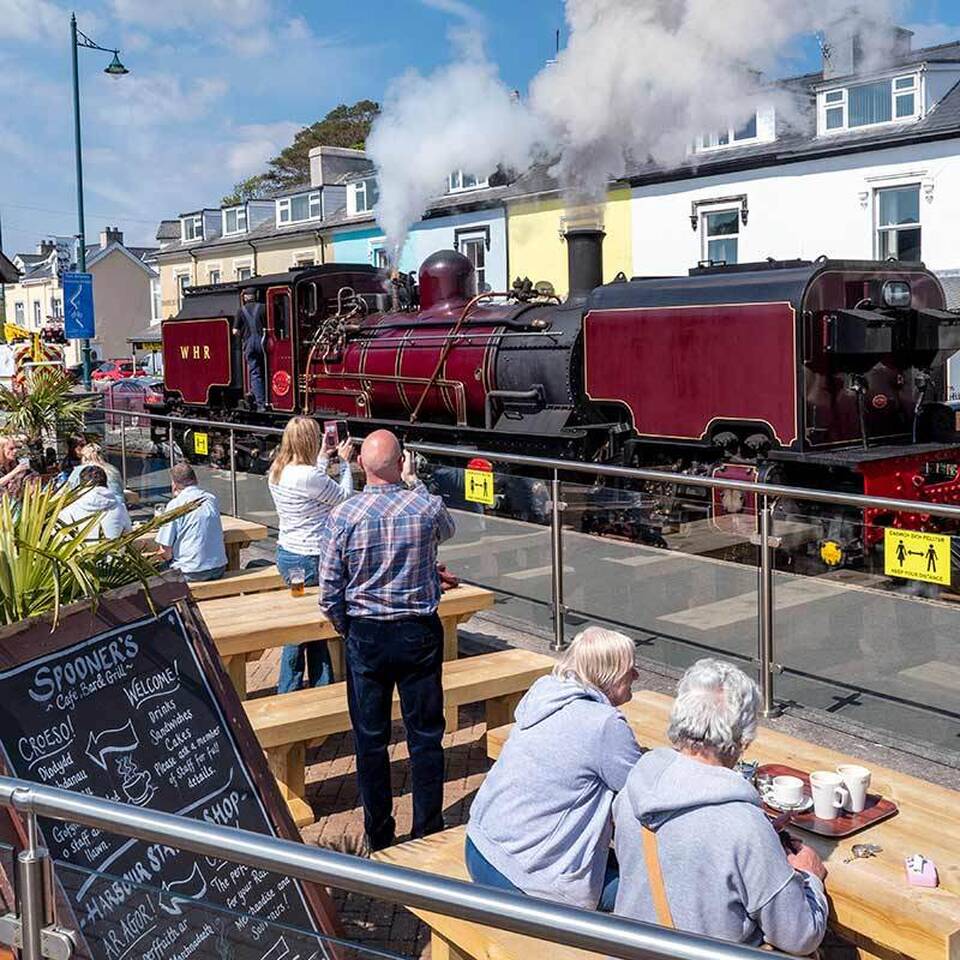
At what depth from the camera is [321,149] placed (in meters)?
38.5

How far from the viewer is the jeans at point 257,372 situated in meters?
16.5

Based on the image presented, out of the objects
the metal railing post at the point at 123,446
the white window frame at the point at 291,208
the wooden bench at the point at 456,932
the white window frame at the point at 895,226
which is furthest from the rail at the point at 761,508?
the white window frame at the point at 291,208

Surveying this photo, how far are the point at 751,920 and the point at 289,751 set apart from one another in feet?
8.48

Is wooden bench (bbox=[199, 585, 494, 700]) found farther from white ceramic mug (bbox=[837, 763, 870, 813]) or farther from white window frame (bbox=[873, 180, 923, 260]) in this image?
white window frame (bbox=[873, 180, 923, 260])

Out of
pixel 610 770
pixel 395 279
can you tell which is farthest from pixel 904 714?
pixel 395 279

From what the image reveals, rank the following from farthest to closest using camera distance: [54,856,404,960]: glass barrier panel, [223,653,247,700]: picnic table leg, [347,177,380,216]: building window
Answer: [347,177,380,216]: building window → [223,653,247,700]: picnic table leg → [54,856,404,960]: glass barrier panel

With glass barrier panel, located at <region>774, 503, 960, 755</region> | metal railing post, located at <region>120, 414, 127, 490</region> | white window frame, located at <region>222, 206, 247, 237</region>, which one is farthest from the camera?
white window frame, located at <region>222, 206, 247, 237</region>

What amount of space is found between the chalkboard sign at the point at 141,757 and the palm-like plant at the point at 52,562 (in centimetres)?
10

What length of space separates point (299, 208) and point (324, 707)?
35.1 m

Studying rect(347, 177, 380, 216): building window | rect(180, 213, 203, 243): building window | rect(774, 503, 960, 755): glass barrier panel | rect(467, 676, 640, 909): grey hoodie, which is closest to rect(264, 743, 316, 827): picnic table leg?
rect(467, 676, 640, 909): grey hoodie

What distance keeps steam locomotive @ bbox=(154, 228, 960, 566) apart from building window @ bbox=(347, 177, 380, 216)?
21.6m

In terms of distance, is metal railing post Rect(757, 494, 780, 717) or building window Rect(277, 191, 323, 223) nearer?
metal railing post Rect(757, 494, 780, 717)

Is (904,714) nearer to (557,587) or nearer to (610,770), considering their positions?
(557,587)

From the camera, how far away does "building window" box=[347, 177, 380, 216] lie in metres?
34.9
